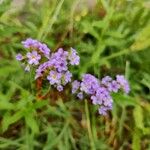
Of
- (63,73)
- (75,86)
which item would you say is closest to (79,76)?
(75,86)

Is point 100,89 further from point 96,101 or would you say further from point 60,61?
point 60,61

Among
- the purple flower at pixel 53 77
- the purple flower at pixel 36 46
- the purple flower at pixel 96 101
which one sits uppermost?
the purple flower at pixel 36 46

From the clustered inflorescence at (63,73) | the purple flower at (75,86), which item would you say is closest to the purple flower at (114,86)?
the clustered inflorescence at (63,73)

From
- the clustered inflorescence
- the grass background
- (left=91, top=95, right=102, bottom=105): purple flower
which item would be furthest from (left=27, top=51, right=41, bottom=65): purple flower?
(left=91, top=95, right=102, bottom=105): purple flower

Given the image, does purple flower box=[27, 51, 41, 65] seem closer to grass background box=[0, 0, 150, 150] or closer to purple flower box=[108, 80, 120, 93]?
grass background box=[0, 0, 150, 150]

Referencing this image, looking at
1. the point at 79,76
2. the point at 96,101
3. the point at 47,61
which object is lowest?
the point at 96,101

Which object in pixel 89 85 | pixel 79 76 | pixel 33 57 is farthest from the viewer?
pixel 79 76

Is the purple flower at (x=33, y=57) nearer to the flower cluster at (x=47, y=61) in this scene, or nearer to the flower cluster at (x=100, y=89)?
the flower cluster at (x=47, y=61)

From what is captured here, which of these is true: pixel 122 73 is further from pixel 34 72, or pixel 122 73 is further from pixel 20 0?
pixel 20 0
